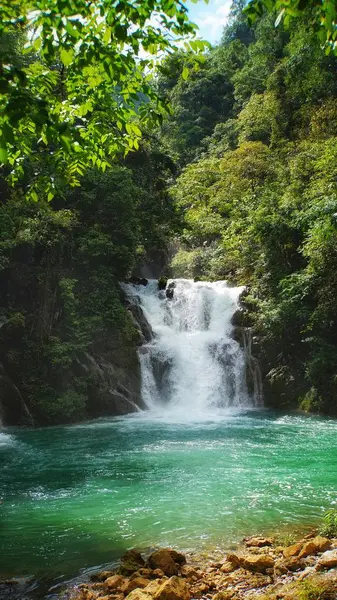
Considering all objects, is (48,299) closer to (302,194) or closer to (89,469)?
(89,469)

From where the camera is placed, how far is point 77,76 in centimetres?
417

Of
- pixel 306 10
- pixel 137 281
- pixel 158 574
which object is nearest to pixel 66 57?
pixel 306 10

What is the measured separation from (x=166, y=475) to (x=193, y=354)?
11.1m

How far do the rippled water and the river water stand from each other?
0.07 feet

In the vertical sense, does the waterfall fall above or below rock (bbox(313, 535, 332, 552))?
above

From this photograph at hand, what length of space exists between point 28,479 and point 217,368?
463 inches

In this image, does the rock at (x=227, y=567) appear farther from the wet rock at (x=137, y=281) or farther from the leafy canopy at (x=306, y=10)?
the wet rock at (x=137, y=281)

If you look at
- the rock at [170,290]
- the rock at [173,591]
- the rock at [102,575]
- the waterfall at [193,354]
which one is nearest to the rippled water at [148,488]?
the rock at [102,575]

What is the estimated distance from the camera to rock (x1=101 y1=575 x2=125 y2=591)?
5043 millimetres

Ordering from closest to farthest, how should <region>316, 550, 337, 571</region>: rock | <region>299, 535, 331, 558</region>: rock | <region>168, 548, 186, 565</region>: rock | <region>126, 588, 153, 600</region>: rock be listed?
<region>126, 588, 153, 600</region>: rock → <region>316, 550, 337, 571</region>: rock → <region>299, 535, 331, 558</region>: rock → <region>168, 548, 186, 565</region>: rock

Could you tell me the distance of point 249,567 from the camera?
Answer: 5336 mm

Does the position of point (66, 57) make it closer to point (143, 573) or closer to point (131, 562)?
point (143, 573)

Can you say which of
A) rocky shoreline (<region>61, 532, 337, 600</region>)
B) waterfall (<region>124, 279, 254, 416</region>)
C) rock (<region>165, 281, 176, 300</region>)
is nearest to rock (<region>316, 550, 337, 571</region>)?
rocky shoreline (<region>61, 532, 337, 600</region>)

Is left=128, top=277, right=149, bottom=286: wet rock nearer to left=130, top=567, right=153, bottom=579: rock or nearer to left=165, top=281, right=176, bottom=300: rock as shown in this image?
left=165, top=281, right=176, bottom=300: rock
